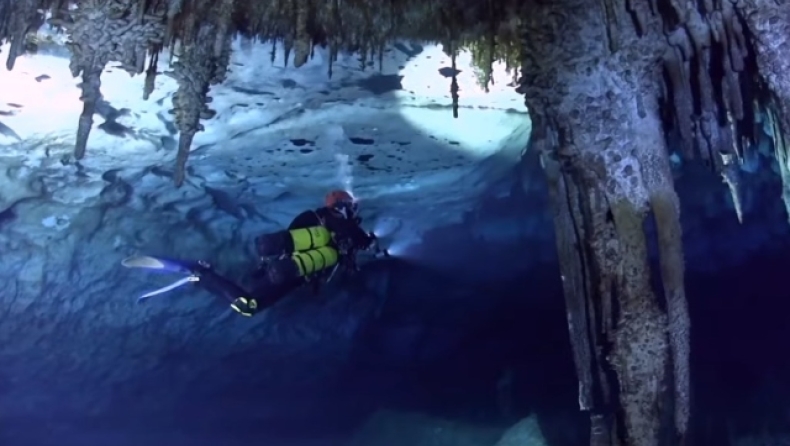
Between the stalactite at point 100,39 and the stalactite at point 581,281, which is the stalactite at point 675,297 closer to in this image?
the stalactite at point 581,281

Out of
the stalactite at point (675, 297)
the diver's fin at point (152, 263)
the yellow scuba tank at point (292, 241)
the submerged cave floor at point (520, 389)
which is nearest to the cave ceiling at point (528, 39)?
the stalactite at point (675, 297)

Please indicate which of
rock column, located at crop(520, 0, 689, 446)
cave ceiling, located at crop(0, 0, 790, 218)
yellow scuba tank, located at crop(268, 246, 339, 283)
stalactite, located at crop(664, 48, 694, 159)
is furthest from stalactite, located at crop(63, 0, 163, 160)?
yellow scuba tank, located at crop(268, 246, 339, 283)

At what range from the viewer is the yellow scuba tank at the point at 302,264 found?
9344mm

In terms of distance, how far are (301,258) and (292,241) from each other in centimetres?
28

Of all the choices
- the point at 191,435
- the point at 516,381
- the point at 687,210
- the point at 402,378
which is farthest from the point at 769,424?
the point at 191,435

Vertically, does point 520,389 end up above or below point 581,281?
below

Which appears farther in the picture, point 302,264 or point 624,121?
point 302,264

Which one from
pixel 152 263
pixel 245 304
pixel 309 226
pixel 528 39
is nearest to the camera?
pixel 528 39

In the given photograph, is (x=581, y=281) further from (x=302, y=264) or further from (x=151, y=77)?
(x=302, y=264)

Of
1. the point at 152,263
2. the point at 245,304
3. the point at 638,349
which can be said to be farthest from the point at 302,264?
the point at 638,349

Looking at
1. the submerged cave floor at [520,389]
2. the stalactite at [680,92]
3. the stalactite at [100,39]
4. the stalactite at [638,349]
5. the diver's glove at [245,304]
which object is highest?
the stalactite at [100,39]

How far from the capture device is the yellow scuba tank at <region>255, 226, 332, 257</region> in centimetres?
862

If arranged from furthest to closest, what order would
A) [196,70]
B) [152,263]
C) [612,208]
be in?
[152,263]
[196,70]
[612,208]

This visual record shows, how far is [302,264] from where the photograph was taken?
937 centimetres
